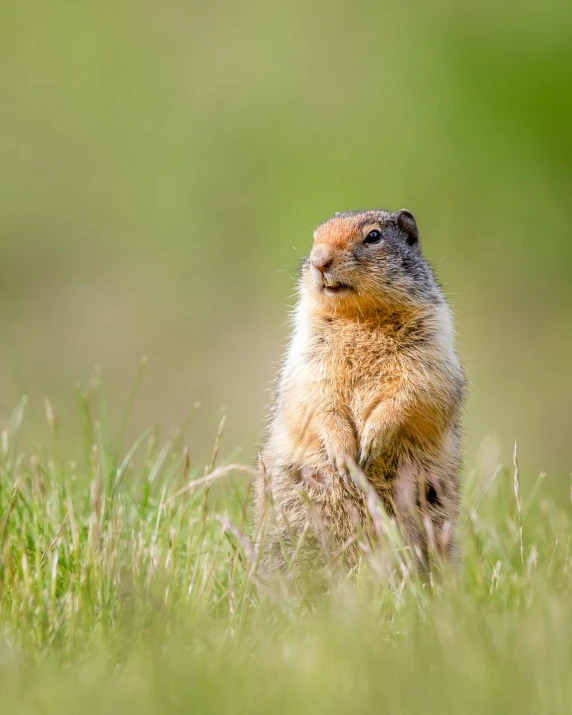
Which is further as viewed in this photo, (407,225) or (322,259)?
(407,225)

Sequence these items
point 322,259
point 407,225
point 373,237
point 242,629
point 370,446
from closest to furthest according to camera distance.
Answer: point 242,629, point 370,446, point 322,259, point 373,237, point 407,225

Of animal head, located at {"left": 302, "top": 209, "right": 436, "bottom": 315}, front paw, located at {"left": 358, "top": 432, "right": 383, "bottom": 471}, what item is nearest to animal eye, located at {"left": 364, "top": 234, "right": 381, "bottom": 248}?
animal head, located at {"left": 302, "top": 209, "right": 436, "bottom": 315}

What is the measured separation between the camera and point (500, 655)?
9.84 feet

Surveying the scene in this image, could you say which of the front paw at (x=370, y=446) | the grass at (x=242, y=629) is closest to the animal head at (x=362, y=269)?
the front paw at (x=370, y=446)

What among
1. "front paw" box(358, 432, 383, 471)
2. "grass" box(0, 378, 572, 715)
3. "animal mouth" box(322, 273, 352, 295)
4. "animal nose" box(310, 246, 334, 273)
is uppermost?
"animal nose" box(310, 246, 334, 273)

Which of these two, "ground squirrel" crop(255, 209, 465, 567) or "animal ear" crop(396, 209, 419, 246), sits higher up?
"animal ear" crop(396, 209, 419, 246)

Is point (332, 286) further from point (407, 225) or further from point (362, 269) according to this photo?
point (407, 225)

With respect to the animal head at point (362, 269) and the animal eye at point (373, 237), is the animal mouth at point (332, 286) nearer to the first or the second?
the animal head at point (362, 269)

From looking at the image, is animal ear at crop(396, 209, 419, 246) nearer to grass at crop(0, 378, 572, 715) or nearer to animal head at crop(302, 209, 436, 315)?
animal head at crop(302, 209, 436, 315)

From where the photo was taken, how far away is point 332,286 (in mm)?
5059

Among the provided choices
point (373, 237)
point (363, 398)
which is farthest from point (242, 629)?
point (373, 237)

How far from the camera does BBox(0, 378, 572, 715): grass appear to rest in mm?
2826

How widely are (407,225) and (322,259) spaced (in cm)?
86

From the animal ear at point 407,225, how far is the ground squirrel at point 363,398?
31cm
